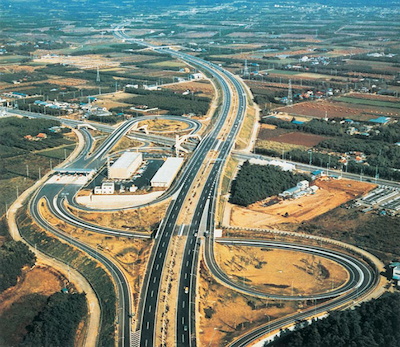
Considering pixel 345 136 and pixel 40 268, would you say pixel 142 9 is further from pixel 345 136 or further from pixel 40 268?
pixel 40 268

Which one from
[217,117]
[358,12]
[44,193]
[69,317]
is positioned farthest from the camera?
[358,12]

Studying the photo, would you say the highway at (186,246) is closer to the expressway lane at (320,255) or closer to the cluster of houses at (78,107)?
the expressway lane at (320,255)

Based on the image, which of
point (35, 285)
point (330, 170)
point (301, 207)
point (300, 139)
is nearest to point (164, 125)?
point (300, 139)

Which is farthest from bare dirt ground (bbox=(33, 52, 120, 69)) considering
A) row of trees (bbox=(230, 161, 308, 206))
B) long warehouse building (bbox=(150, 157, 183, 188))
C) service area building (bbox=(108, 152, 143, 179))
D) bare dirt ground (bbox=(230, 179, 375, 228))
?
bare dirt ground (bbox=(230, 179, 375, 228))

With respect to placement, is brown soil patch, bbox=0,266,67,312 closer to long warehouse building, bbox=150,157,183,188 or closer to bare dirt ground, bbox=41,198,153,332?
bare dirt ground, bbox=41,198,153,332

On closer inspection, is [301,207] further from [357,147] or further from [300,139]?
[300,139]

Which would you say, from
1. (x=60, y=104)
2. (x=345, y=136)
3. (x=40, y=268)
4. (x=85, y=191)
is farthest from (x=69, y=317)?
(x=60, y=104)
